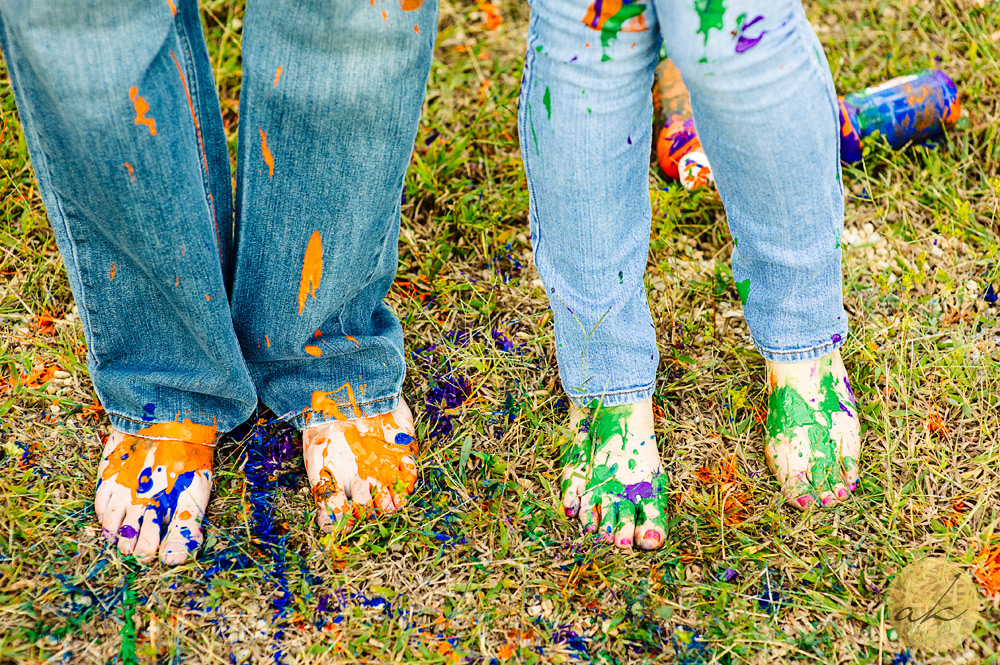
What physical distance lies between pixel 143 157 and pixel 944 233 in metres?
1.69

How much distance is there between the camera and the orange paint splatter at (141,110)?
93 cm

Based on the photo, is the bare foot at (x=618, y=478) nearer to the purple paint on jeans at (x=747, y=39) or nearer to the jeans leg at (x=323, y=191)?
the jeans leg at (x=323, y=191)

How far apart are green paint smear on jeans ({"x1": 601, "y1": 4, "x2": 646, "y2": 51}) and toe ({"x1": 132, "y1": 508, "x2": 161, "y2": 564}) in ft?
3.39

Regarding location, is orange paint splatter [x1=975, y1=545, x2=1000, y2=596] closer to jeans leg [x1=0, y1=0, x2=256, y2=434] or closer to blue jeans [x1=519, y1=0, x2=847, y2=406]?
blue jeans [x1=519, y1=0, x2=847, y2=406]

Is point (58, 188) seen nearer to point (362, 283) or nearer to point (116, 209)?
point (116, 209)

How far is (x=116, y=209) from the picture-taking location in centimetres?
99

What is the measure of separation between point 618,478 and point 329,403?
53cm

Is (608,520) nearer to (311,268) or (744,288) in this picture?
(744,288)

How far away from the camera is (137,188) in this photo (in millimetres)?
979

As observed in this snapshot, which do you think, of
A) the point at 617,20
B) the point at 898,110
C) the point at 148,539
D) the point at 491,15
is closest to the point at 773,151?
the point at 617,20

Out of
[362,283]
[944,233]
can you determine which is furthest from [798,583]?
[944,233]

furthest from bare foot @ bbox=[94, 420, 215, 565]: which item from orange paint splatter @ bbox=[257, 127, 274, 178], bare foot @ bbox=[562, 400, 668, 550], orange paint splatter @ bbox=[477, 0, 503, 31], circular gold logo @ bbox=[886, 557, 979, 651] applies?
orange paint splatter @ bbox=[477, 0, 503, 31]

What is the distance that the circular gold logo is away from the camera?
3.82ft

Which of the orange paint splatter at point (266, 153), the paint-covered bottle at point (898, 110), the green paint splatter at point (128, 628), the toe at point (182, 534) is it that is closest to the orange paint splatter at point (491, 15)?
the paint-covered bottle at point (898, 110)
